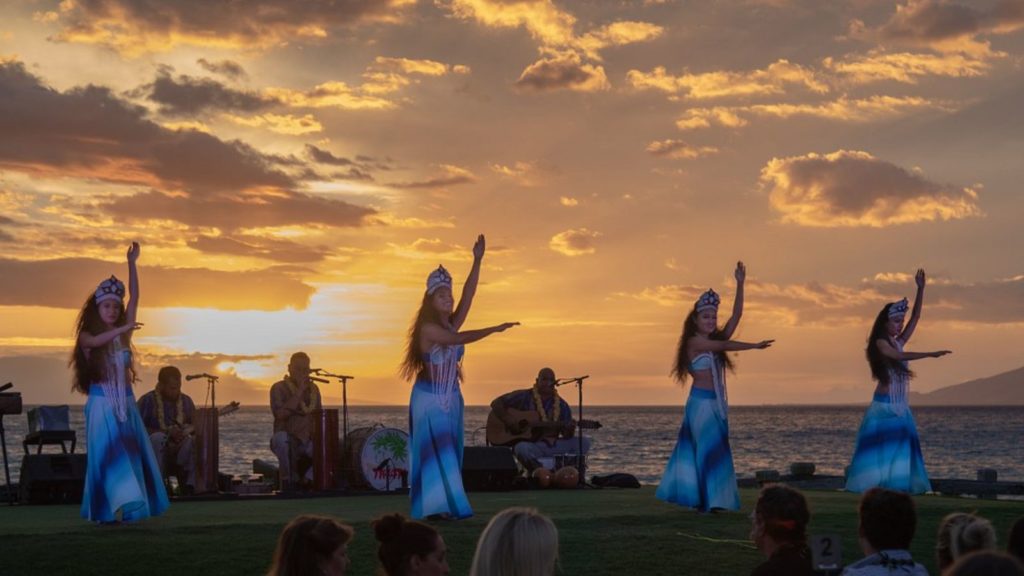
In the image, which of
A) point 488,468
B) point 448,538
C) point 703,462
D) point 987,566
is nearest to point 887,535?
point 987,566

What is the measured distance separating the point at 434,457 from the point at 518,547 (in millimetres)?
8762

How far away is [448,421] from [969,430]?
408 ft

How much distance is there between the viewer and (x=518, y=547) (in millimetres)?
5281

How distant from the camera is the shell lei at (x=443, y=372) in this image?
45.9ft

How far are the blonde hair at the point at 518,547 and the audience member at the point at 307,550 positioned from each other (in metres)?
0.85

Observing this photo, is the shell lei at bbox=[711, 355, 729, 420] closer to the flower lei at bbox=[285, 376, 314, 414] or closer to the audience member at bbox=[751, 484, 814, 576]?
the flower lei at bbox=[285, 376, 314, 414]

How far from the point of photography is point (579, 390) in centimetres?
2398

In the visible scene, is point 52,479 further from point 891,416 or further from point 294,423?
point 891,416

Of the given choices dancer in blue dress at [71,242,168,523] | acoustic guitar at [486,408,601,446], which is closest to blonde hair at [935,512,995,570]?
dancer in blue dress at [71,242,168,523]

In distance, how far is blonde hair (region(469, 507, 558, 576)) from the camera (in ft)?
17.3

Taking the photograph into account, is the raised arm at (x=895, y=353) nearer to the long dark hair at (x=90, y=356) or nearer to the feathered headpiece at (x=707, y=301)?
the feathered headpiece at (x=707, y=301)

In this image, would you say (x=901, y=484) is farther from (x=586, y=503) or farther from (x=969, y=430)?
(x=969, y=430)

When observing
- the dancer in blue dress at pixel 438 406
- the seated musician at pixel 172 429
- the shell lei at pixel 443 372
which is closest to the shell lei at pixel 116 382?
the dancer in blue dress at pixel 438 406

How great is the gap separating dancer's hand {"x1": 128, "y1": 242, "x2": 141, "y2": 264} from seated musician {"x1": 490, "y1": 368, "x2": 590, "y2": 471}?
10.5 metres
